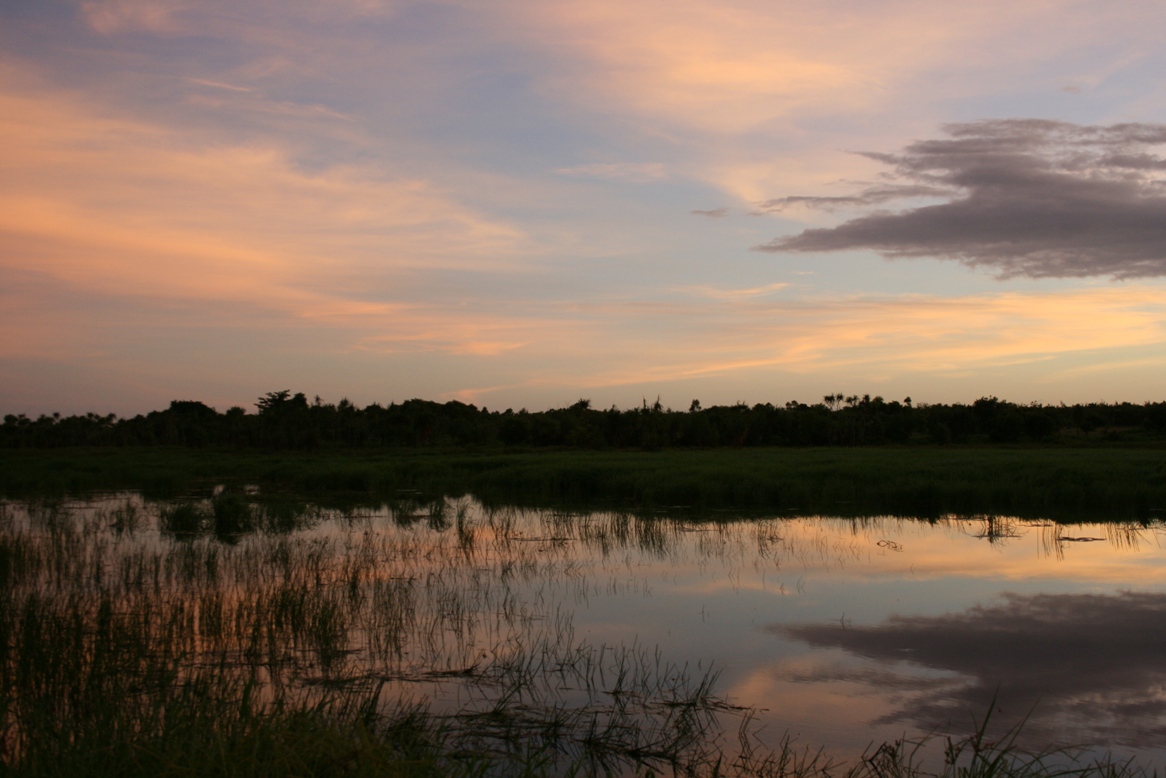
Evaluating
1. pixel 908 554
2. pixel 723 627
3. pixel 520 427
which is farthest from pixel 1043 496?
pixel 520 427

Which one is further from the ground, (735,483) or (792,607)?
(735,483)

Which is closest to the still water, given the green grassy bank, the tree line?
the green grassy bank

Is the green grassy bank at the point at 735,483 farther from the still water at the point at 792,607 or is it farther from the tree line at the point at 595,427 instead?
the tree line at the point at 595,427

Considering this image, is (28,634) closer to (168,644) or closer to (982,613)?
(168,644)

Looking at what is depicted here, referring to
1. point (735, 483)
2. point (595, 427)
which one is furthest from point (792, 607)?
point (595, 427)

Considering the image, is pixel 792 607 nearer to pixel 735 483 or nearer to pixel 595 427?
pixel 735 483

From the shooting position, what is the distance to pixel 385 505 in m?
24.2

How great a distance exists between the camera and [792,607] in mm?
10852

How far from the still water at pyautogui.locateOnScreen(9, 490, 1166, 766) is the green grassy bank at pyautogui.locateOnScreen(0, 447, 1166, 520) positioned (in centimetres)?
383

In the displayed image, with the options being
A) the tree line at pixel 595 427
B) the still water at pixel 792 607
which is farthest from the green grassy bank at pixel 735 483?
the tree line at pixel 595 427

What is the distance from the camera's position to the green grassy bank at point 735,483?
75.5 feet

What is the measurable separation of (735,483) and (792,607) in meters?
15.7

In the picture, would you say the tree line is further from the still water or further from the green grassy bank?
the still water

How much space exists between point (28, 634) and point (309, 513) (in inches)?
556
